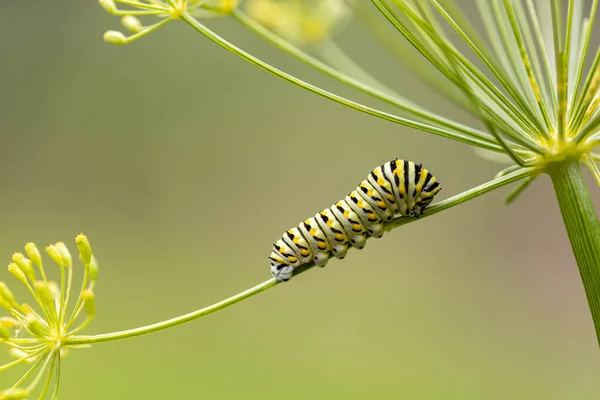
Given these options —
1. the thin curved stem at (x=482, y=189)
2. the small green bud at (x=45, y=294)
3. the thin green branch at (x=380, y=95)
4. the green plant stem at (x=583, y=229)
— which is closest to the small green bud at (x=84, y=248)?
the small green bud at (x=45, y=294)

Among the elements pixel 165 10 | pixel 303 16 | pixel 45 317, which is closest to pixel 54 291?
pixel 45 317

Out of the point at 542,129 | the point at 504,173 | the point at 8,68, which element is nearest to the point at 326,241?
the point at 504,173

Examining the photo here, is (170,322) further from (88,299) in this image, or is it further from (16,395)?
(16,395)

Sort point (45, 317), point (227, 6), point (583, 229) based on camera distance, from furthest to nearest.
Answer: point (227, 6) < point (45, 317) < point (583, 229)

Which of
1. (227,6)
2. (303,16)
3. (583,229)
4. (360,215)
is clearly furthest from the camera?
(303,16)

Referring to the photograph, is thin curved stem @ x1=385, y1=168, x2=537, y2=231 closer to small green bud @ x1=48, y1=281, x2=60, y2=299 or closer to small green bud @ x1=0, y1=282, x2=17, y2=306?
small green bud @ x1=48, y1=281, x2=60, y2=299

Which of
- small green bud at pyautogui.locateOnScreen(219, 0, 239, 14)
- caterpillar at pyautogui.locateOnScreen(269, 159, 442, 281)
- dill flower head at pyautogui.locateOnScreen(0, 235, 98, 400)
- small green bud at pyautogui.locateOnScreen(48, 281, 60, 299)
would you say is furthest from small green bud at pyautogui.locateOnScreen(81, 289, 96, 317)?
small green bud at pyautogui.locateOnScreen(219, 0, 239, 14)

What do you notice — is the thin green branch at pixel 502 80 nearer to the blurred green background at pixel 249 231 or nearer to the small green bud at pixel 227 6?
the small green bud at pixel 227 6
